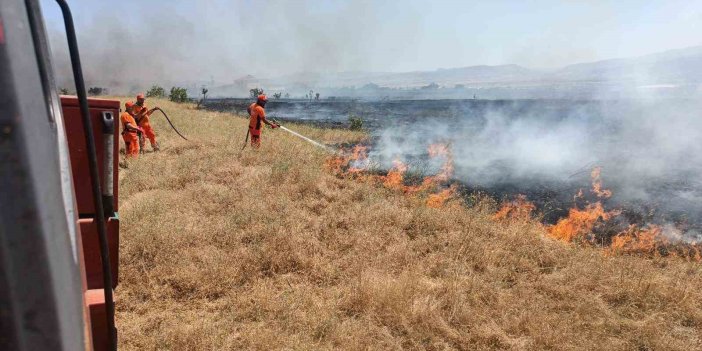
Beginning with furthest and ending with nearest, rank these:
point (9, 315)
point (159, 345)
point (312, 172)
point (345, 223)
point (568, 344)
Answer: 1. point (312, 172)
2. point (345, 223)
3. point (568, 344)
4. point (159, 345)
5. point (9, 315)

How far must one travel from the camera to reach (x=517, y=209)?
7.42 metres

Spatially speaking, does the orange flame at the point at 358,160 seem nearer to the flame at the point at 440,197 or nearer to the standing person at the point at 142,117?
the flame at the point at 440,197

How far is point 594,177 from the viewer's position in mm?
9664

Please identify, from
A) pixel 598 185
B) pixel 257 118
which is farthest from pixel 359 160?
pixel 598 185

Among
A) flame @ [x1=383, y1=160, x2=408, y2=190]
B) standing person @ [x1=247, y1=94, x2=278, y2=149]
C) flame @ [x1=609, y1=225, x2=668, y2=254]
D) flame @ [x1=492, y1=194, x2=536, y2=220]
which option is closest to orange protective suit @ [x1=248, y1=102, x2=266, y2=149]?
standing person @ [x1=247, y1=94, x2=278, y2=149]

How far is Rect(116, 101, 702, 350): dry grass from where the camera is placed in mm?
3562

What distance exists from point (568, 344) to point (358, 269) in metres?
2.15

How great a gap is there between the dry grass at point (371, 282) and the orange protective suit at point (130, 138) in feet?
11.2

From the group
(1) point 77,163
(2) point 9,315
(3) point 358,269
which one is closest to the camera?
(2) point 9,315

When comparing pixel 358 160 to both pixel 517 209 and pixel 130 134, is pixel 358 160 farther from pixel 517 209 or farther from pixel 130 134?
pixel 130 134

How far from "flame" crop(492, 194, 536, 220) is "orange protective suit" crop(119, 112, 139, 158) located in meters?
8.46

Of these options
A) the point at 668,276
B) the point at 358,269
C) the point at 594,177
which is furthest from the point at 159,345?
the point at 594,177

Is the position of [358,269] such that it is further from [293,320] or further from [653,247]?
[653,247]

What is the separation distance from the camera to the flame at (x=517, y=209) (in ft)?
22.1
